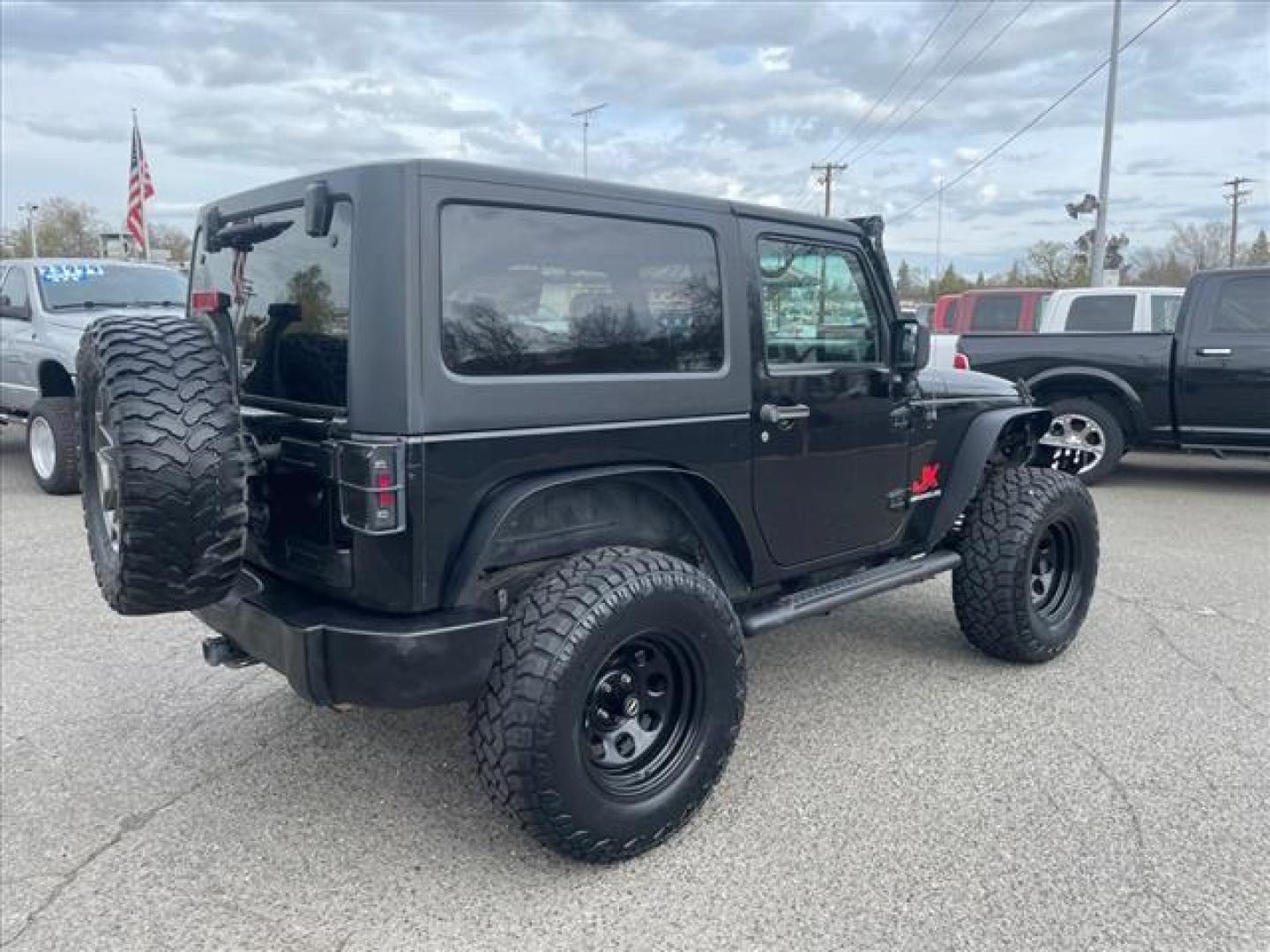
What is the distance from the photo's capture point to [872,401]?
3803mm

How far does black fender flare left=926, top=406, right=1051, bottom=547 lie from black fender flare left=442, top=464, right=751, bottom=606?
1.19 meters

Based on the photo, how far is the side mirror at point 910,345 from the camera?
A: 3.85 metres

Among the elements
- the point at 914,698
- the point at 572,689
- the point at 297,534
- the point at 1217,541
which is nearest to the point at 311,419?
the point at 297,534

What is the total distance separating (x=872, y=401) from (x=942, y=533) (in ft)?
2.57

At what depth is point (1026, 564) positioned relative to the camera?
412 cm

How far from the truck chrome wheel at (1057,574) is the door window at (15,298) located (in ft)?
Answer: 26.9

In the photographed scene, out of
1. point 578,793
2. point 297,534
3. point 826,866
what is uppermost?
point 297,534

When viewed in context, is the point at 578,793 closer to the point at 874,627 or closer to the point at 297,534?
the point at 297,534

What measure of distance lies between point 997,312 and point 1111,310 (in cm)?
286

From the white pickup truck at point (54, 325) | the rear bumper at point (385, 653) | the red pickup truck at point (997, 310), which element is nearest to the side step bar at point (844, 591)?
the rear bumper at point (385, 653)

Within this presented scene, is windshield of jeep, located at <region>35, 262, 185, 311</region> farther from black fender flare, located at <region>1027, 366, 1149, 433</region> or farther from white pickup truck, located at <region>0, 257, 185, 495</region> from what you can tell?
black fender flare, located at <region>1027, 366, 1149, 433</region>

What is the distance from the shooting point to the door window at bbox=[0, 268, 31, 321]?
8.39 meters

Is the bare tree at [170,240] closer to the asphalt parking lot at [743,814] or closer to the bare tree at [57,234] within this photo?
the bare tree at [57,234]

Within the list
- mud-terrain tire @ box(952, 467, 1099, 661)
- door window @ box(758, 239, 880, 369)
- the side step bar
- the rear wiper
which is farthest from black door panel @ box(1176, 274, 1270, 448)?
the rear wiper
